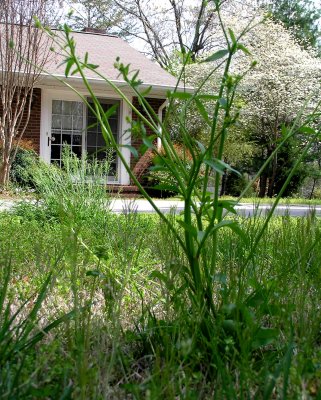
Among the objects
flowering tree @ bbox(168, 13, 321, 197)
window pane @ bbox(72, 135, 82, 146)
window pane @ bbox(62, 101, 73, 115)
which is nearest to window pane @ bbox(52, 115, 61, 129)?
window pane @ bbox(62, 101, 73, 115)

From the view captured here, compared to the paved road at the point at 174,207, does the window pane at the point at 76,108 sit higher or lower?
higher

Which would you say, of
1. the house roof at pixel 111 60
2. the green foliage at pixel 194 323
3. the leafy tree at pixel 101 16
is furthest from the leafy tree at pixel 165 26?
the green foliage at pixel 194 323

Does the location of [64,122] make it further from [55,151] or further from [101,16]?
[101,16]

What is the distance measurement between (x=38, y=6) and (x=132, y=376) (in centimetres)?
1242

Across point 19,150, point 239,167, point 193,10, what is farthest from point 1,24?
point 193,10

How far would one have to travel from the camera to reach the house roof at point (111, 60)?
49.1 feet

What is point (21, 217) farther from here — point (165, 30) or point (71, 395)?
point (165, 30)

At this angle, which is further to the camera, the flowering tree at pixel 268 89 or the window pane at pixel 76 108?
the flowering tree at pixel 268 89

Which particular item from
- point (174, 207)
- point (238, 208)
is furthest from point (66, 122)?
point (174, 207)

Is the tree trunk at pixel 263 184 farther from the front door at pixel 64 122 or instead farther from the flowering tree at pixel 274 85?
the front door at pixel 64 122

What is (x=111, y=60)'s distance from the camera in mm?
16531

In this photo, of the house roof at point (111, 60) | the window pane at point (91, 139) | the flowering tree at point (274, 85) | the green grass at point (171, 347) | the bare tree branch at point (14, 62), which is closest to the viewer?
the green grass at point (171, 347)

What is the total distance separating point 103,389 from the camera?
158 cm

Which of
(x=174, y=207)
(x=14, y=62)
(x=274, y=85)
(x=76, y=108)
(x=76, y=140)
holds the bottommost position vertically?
(x=174, y=207)
